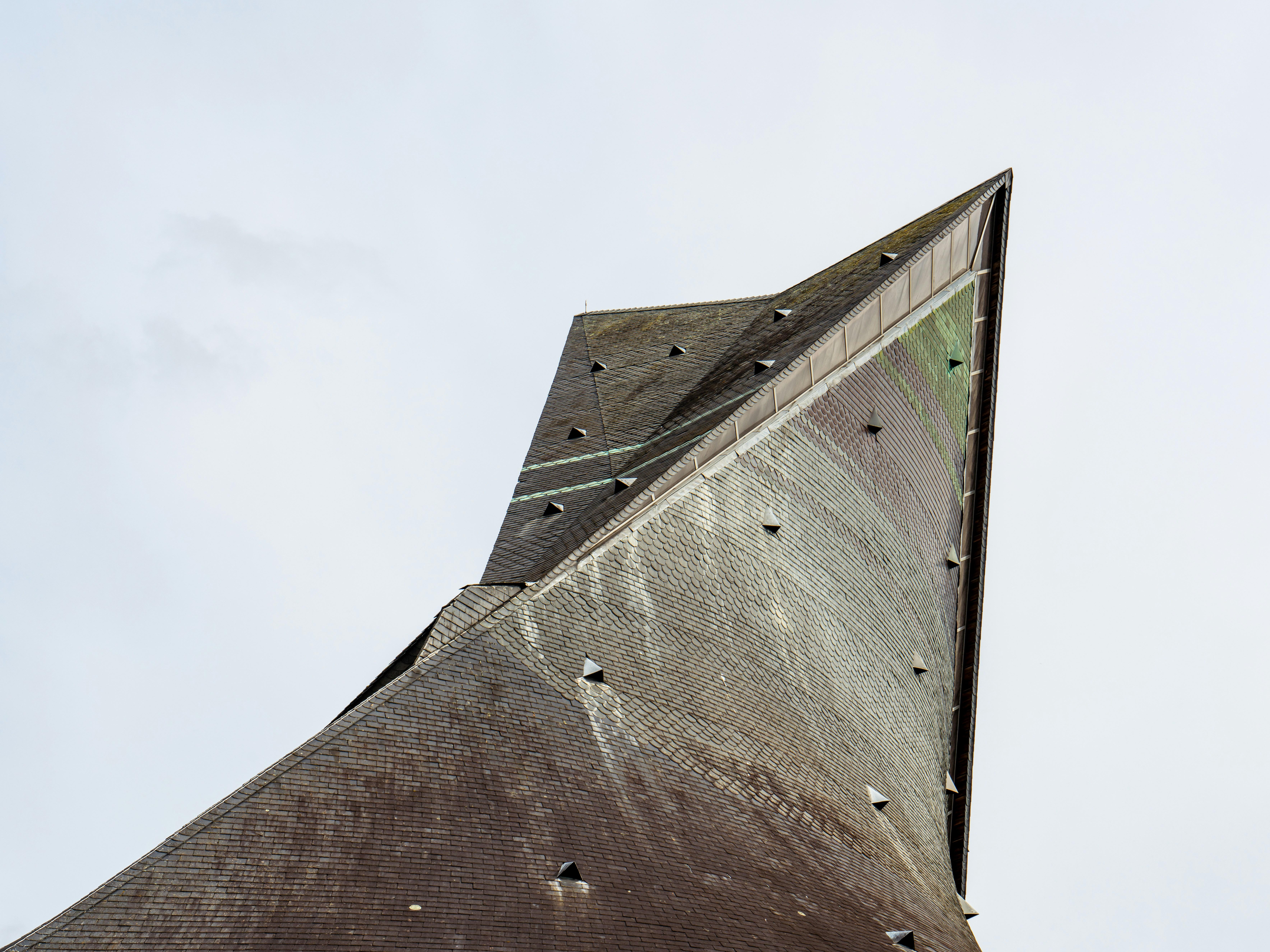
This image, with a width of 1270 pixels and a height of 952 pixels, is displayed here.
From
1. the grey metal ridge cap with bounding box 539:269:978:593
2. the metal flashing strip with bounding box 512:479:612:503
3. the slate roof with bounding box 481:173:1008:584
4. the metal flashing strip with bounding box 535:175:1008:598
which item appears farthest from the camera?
the metal flashing strip with bounding box 512:479:612:503

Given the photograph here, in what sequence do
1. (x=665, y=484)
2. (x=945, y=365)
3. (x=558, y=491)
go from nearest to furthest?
(x=665, y=484) < (x=558, y=491) < (x=945, y=365)

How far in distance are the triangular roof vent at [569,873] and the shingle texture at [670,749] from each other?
89 mm

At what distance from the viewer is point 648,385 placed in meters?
29.1

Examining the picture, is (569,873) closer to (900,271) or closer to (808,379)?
(808,379)

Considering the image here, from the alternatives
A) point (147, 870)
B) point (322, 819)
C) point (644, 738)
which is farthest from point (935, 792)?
point (147, 870)

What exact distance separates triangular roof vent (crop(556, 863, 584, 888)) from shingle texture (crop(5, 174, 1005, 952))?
0.09 m

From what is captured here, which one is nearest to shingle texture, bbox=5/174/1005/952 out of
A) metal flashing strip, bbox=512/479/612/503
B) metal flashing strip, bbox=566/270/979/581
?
metal flashing strip, bbox=566/270/979/581

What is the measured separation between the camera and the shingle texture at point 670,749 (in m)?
12.6

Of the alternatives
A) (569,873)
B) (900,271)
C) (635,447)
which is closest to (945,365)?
(900,271)

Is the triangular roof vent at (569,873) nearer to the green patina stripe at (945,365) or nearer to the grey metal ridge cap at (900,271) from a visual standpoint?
the grey metal ridge cap at (900,271)

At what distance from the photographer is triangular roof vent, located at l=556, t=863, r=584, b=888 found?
13.5m

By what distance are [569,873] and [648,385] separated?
16.7 metres

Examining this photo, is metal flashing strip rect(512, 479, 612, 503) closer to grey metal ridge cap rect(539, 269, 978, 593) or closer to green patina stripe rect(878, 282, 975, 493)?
grey metal ridge cap rect(539, 269, 978, 593)

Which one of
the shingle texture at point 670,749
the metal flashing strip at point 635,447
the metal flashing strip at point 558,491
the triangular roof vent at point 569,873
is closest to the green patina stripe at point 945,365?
the shingle texture at point 670,749
